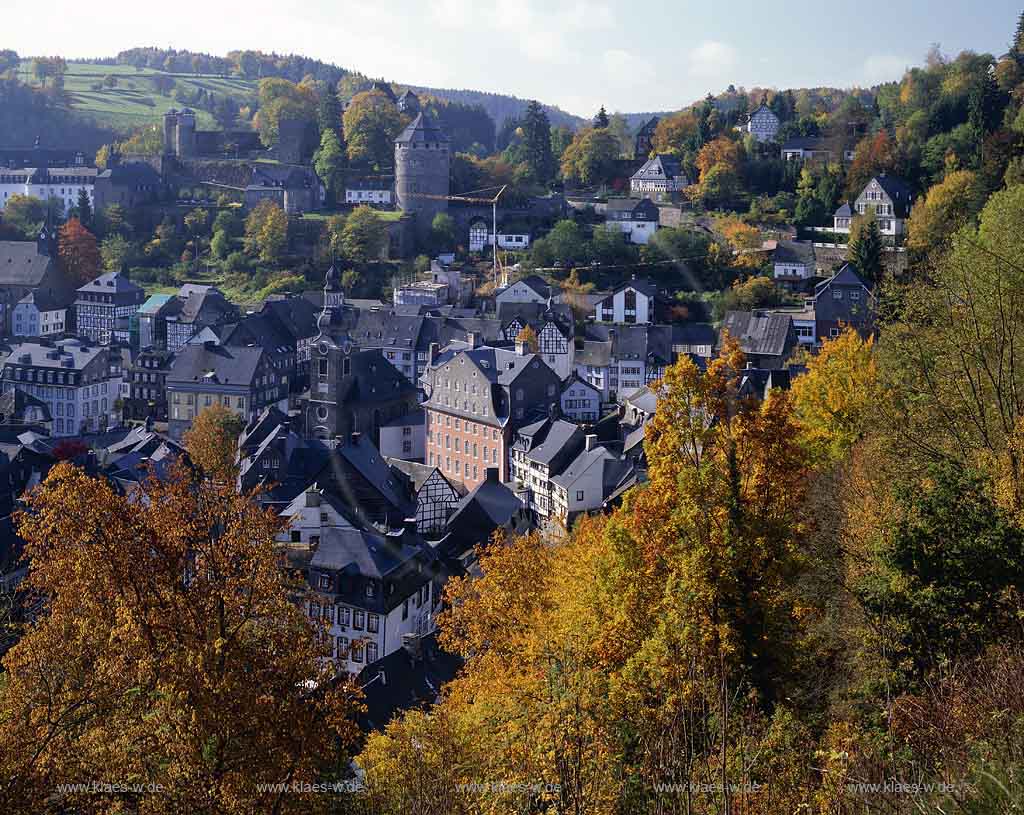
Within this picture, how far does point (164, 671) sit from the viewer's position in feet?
37.0

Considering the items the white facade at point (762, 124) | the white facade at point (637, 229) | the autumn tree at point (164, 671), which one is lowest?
the autumn tree at point (164, 671)

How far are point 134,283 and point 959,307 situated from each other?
177 ft

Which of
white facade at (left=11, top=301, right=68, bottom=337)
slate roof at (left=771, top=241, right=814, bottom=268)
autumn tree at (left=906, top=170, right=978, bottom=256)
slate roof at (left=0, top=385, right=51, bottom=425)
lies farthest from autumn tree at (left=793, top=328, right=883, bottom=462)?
white facade at (left=11, top=301, right=68, bottom=337)

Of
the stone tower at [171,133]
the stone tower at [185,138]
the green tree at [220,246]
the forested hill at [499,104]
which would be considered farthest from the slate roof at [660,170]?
the forested hill at [499,104]

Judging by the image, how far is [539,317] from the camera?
50.7 metres

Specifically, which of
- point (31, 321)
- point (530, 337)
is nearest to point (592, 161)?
point (530, 337)

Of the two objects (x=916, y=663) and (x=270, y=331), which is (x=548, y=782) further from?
(x=270, y=331)

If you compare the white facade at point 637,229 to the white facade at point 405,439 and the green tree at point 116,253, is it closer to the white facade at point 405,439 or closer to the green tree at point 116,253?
the white facade at point 405,439

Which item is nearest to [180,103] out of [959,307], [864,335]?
[864,335]

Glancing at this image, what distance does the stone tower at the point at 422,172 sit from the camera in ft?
225

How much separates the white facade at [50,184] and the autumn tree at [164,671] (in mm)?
67524

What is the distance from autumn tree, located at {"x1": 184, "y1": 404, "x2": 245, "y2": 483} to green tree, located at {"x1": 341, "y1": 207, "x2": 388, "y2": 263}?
22223 millimetres

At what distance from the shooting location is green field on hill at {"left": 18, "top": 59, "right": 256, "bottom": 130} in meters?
116

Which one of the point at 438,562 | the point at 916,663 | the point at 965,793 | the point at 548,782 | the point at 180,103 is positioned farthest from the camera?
the point at 180,103
